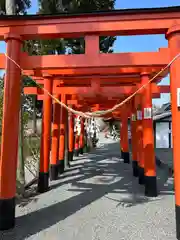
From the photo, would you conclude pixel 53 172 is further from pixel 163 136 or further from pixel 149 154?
pixel 163 136

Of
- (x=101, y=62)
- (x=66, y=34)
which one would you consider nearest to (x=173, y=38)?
(x=101, y=62)

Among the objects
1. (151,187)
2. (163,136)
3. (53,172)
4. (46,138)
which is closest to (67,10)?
(46,138)

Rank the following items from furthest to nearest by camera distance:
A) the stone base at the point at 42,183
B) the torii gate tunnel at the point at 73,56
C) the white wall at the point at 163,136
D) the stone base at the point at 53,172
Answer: the white wall at the point at 163,136 → the stone base at the point at 53,172 → the stone base at the point at 42,183 → the torii gate tunnel at the point at 73,56

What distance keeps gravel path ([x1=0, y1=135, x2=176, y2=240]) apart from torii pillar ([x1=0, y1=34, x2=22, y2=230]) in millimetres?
344

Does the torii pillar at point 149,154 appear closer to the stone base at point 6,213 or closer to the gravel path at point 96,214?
the gravel path at point 96,214

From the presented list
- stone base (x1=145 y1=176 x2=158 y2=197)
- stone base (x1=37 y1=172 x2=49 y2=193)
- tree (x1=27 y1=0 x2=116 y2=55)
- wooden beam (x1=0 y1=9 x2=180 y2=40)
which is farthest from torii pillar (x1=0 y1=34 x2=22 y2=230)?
tree (x1=27 y1=0 x2=116 y2=55)

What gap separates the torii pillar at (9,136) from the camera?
11.4 feet

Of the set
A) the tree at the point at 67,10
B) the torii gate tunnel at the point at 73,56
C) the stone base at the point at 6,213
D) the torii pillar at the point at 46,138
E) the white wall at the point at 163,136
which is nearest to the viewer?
the torii gate tunnel at the point at 73,56

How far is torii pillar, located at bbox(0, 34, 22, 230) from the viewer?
347cm

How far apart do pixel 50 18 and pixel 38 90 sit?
12.6 feet

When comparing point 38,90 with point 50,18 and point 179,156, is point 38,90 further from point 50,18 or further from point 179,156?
point 179,156

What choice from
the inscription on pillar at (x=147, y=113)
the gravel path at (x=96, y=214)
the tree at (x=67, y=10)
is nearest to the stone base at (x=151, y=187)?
the gravel path at (x=96, y=214)

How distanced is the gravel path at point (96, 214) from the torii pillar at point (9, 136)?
34 cm

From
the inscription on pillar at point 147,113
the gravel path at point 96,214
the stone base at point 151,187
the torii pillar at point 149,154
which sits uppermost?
the inscription on pillar at point 147,113
